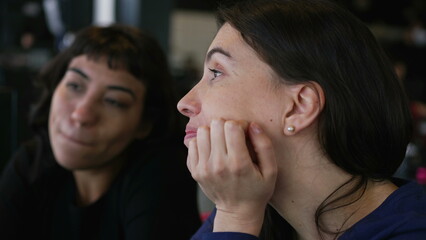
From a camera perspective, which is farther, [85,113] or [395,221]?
[85,113]

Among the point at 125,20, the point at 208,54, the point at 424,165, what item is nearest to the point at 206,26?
the point at 125,20

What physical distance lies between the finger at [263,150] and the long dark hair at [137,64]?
2.36 ft

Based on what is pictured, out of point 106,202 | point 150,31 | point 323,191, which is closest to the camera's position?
point 323,191

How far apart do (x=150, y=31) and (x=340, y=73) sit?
119 inches

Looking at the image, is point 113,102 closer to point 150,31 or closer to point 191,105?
point 191,105

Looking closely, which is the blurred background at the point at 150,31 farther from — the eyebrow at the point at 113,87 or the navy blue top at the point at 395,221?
the navy blue top at the point at 395,221

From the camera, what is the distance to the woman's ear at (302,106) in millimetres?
926

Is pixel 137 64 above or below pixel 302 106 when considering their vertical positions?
below

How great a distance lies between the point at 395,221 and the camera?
2.86 ft

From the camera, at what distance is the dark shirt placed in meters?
1.47

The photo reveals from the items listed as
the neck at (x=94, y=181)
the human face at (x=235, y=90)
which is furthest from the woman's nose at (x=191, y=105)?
the neck at (x=94, y=181)

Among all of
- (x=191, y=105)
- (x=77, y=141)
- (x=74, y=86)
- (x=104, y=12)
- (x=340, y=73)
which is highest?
(x=340, y=73)

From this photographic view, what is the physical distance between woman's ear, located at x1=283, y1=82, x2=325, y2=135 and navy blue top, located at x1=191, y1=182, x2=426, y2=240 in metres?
0.19

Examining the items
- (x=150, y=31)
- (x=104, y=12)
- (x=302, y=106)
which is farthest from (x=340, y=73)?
(x=104, y=12)
